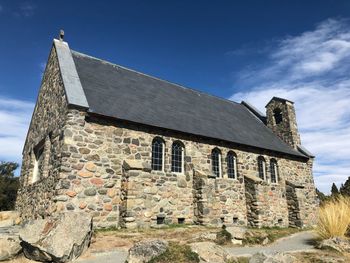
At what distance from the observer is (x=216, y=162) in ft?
51.3

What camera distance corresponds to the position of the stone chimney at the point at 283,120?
2134 cm

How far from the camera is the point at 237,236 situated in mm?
9156

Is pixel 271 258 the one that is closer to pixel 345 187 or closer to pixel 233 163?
pixel 233 163

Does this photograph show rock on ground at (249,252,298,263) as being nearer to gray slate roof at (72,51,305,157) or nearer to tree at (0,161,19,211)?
gray slate roof at (72,51,305,157)

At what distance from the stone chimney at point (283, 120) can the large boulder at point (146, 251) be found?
17.4 metres

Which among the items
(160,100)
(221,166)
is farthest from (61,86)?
(221,166)

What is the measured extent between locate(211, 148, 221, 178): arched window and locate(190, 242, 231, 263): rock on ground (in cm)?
869

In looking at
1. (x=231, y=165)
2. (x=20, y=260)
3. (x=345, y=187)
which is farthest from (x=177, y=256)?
(x=345, y=187)

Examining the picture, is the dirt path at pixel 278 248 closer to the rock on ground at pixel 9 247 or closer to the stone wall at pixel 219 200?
the stone wall at pixel 219 200

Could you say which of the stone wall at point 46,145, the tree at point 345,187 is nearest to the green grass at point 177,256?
the stone wall at point 46,145

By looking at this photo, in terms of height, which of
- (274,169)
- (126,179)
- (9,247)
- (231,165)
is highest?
(274,169)

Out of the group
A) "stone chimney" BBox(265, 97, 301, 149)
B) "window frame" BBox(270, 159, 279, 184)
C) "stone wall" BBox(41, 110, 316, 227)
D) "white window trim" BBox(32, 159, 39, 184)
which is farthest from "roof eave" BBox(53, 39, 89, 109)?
"stone chimney" BBox(265, 97, 301, 149)

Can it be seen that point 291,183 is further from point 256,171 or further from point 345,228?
point 345,228

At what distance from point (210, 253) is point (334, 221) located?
203 inches
